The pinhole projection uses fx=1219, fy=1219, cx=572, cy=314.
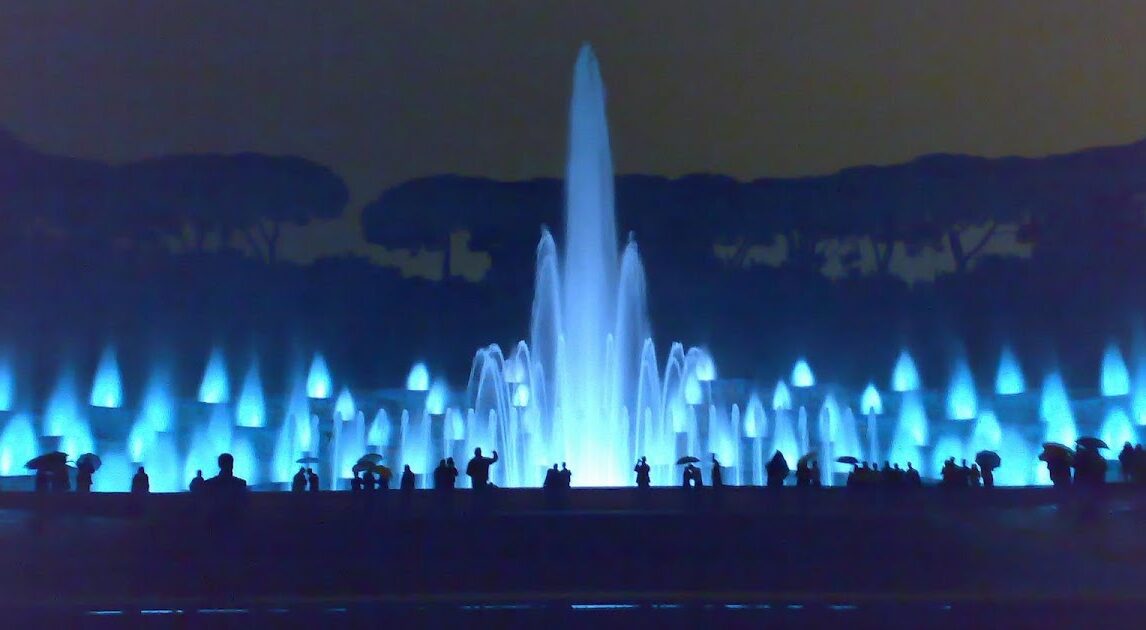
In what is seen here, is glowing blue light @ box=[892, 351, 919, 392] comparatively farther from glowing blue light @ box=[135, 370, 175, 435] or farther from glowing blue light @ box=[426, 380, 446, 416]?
glowing blue light @ box=[135, 370, 175, 435]

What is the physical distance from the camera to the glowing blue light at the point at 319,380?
36562 millimetres

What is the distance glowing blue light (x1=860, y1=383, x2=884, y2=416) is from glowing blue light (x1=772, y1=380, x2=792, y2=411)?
243cm

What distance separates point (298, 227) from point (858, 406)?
19562 millimetres

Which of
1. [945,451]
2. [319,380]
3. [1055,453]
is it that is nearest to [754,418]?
[945,451]

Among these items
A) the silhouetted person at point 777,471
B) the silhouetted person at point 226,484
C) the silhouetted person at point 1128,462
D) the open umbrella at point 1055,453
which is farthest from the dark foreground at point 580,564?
the silhouetted person at point 1128,462

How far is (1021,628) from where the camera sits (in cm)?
886

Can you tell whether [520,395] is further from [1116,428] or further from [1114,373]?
[1114,373]

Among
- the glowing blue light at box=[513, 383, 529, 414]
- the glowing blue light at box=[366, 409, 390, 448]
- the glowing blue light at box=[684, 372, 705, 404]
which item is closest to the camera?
the glowing blue light at box=[513, 383, 529, 414]

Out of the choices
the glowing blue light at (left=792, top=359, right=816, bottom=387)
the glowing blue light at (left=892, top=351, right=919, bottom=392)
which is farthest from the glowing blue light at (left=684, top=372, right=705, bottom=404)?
the glowing blue light at (left=892, top=351, right=919, bottom=392)

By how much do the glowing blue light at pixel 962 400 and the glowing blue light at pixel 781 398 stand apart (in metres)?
4.69

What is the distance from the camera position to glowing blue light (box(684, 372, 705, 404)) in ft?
102

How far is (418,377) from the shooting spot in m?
38.2

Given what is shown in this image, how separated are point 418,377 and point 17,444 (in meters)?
11.9

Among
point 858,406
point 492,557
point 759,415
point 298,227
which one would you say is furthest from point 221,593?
point 298,227
